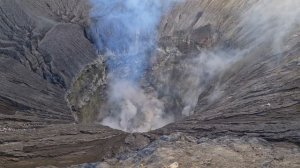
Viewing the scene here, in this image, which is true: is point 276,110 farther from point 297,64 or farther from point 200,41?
point 200,41

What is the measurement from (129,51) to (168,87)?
14.9 ft

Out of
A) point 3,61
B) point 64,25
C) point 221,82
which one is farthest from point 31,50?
point 221,82

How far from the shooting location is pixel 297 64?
1677cm

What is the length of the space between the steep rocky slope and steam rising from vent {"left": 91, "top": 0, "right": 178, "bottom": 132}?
826 mm

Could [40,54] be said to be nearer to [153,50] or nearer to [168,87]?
[168,87]

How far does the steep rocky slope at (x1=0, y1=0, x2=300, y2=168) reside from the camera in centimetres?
1331

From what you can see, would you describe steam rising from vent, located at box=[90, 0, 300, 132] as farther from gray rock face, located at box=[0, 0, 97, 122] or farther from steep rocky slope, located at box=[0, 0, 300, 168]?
gray rock face, located at box=[0, 0, 97, 122]

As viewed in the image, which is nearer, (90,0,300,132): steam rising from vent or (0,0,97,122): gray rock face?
(0,0,97,122): gray rock face

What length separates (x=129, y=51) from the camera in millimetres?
32062

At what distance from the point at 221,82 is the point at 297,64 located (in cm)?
537

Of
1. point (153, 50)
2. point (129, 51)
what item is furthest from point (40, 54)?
point (153, 50)

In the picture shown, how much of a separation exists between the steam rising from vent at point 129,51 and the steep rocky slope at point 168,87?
83 cm

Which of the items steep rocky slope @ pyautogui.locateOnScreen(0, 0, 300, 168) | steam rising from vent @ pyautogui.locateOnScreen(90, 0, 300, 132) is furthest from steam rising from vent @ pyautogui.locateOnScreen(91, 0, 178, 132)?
steep rocky slope @ pyautogui.locateOnScreen(0, 0, 300, 168)

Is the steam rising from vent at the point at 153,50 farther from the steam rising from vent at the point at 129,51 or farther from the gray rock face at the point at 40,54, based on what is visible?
the gray rock face at the point at 40,54
